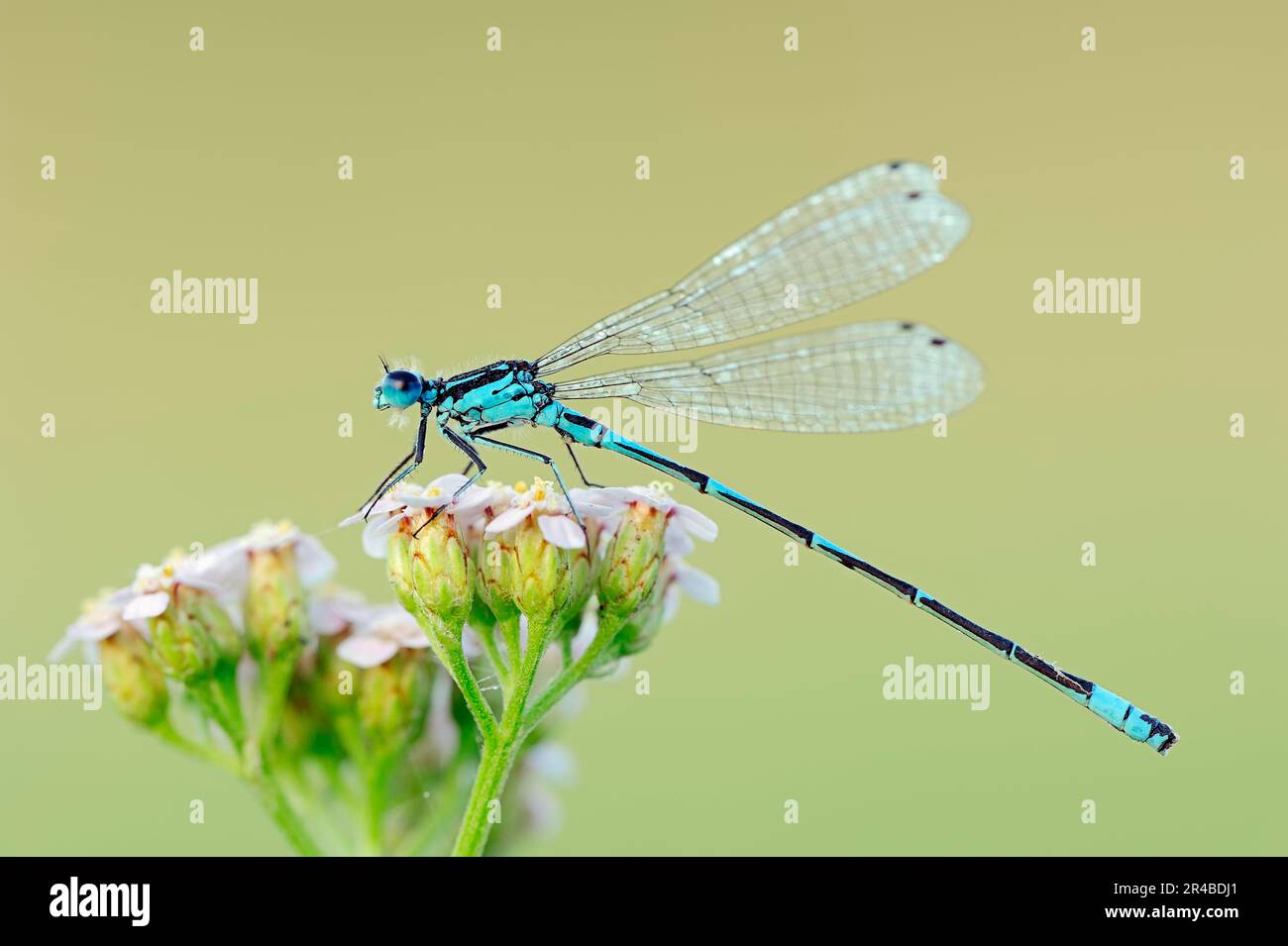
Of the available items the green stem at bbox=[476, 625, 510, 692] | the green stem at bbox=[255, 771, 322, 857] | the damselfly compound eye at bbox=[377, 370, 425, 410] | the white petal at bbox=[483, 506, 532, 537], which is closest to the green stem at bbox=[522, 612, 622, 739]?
the green stem at bbox=[476, 625, 510, 692]

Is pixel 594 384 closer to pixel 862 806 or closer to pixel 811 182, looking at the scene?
pixel 862 806

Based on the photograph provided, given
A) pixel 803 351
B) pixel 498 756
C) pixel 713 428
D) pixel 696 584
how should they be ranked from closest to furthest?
pixel 498 756, pixel 696 584, pixel 803 351, pixel 713 428

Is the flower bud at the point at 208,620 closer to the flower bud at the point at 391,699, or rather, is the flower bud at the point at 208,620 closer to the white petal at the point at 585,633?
the flower bud at the point at 391,699

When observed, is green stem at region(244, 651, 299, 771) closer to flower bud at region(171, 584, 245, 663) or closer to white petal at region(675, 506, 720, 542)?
flower bud at region(171, 584, 245, 663)

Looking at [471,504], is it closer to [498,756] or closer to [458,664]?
[458,664]

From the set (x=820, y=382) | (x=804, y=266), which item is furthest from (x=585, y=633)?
(x=804, y=266)

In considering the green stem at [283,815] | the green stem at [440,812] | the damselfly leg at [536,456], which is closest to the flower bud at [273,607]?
the green stem at [283,815]
